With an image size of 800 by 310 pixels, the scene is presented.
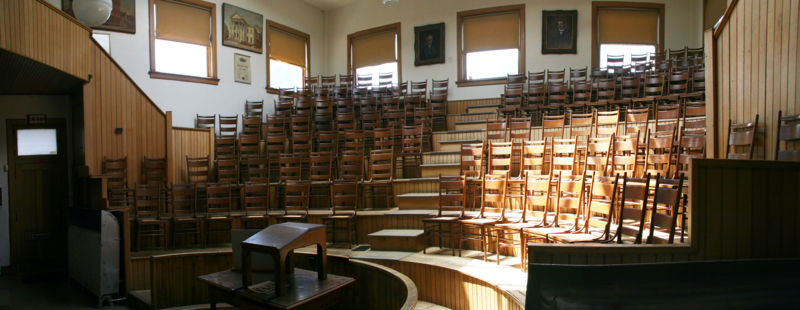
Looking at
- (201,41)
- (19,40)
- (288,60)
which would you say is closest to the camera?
(19,40)

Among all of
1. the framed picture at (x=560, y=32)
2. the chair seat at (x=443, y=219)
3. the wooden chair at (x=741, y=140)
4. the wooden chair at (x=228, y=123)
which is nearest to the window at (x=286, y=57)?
the wooden chair at (x=228, y=123)

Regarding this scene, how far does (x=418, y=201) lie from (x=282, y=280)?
2600 millimetres

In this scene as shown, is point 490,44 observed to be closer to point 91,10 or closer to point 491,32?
point 491,32

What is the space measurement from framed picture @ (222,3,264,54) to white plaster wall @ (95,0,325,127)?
0.09 m

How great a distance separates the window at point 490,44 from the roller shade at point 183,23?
5270 mm

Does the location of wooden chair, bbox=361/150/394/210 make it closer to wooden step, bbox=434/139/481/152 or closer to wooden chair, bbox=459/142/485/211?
wooden chair, bbox=459/142/485/211

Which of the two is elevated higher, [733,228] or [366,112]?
[366,112]

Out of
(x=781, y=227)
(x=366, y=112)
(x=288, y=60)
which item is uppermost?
(x=288, y=60)

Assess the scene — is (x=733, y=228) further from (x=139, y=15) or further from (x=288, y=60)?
(x=288, y=60)

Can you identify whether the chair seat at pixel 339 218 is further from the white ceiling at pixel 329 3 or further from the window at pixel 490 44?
the white ceiling at pixel 329 3

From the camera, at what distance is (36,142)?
18.9 feet

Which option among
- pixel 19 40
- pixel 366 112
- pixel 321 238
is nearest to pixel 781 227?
pixel 321 238

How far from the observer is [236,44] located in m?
8.89

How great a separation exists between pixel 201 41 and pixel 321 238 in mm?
6810
